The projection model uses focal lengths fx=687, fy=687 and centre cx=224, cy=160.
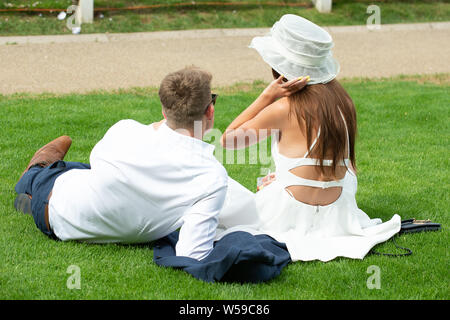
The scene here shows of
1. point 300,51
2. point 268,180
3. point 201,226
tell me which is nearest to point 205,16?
point 268,180

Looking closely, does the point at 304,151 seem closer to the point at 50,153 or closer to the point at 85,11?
the point at 50,153

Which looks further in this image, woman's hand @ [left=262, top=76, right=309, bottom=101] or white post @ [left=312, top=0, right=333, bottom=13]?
white post @ [left=312, top=0, right=333, bottom=13]

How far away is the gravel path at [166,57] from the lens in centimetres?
724

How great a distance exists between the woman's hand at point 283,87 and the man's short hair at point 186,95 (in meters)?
0.41

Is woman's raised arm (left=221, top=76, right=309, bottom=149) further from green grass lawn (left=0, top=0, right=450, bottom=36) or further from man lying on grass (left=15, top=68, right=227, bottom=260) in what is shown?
green grass lawn (left=0, top=0, right=450, bottom=36)

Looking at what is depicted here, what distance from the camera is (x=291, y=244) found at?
11.6ft

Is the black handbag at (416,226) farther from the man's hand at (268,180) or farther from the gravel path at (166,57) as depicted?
the gravel path at (166,57)

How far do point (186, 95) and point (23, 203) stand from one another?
4.48ft

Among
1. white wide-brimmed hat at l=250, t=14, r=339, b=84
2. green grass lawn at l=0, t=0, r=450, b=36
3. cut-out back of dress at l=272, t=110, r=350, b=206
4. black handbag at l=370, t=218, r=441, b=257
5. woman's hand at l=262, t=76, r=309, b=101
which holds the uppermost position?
white wide-brimmed hat at l=250, t=14, r=339, b=84

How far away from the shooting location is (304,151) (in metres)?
3.56

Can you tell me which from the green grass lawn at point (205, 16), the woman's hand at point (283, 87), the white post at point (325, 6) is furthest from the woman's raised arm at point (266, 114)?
the white post at point (325, 6)

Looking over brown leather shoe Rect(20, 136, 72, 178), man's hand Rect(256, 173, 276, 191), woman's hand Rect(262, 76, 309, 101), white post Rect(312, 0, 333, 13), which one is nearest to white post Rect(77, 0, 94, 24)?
white post Rect(312, 0, 333, 13)

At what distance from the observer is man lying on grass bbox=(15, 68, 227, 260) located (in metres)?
3.14

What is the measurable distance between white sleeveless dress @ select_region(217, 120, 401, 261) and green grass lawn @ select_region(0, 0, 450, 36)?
19.1 ft
